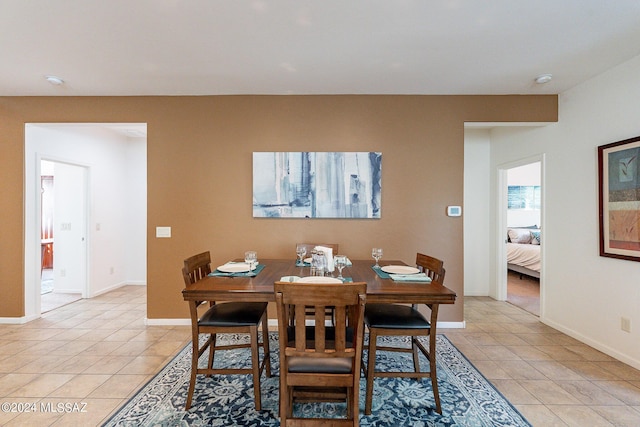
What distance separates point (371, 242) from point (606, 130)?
7.95 ft

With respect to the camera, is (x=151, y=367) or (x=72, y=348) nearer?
(x=151, y=367)

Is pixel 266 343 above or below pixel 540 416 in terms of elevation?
above

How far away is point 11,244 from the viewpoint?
346 cm

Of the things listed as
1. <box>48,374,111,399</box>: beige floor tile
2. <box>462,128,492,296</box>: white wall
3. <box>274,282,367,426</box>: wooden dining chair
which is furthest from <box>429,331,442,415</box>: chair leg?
<box>462,128,492,296</box>: white wall

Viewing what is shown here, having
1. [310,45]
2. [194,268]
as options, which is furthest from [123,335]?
[310,45]

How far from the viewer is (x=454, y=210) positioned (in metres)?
3.41

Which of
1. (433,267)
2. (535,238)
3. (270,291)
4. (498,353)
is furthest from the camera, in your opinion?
(535,238)

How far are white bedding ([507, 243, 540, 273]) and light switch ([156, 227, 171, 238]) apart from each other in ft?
18.7

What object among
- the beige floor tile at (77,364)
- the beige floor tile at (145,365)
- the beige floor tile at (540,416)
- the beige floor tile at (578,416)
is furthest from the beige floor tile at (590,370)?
the beige floor tile at (77,364)

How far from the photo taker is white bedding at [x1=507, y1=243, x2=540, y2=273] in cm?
529

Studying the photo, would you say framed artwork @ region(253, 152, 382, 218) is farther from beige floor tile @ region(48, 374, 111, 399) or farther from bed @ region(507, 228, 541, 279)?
bed @ region(507, 228, 541, 279)

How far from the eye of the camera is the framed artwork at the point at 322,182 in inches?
134

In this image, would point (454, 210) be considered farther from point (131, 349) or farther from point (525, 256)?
point (131, 349)

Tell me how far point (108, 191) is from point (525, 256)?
7161 mm
